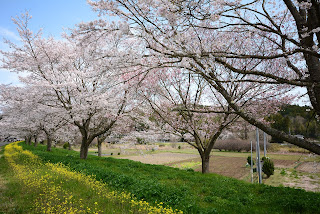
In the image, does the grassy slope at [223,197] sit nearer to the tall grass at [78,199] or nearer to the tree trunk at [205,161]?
the tall grass at [78,199]

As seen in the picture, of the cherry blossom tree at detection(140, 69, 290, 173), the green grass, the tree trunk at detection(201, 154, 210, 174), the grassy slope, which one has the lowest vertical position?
the green grass

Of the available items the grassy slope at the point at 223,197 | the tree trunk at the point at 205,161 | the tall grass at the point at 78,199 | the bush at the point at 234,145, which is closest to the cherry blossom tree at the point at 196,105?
the tree trunk at the point at 205,161

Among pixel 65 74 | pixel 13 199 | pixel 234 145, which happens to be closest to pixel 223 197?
pixel 13 199

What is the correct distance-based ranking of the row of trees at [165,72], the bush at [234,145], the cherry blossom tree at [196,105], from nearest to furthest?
the row of trees at [165,72] → the cherry blossom tree at [196,105] → the bush at [234,145]

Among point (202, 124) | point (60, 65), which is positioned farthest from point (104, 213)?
point (60, 65)

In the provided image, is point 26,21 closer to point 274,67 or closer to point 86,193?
point 86,193

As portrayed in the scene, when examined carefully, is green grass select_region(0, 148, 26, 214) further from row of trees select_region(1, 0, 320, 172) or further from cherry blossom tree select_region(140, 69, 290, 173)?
cherry blossom tree select_region(140, 69, 290, 173)

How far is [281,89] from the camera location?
31.4ft

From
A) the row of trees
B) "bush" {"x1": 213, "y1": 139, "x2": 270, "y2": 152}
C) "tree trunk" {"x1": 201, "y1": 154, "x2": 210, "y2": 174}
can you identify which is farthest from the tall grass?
"bush" {"x1": 213, "y1": 139, "x2": 270, "y2": 152}

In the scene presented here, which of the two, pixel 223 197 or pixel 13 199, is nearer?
pixel 13 199

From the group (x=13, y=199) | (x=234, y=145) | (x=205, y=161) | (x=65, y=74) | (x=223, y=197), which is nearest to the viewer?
(x=13, y=199)

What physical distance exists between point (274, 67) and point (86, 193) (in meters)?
10.0

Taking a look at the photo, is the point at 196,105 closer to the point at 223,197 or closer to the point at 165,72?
the point at 165,72

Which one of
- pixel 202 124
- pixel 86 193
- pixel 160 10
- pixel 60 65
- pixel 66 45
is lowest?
pixel 86 193
